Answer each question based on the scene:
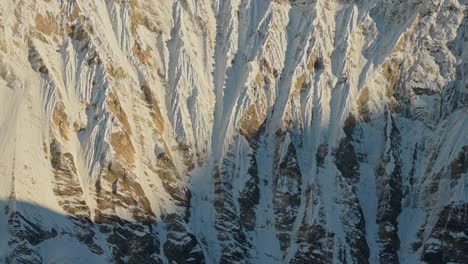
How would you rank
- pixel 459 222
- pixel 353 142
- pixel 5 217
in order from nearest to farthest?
pixel 5 217 → pixel 459 222 → pixel 353 142

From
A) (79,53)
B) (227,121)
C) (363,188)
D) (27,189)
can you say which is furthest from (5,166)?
(363,188)

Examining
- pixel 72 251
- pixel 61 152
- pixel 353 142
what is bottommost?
pixel 72 251

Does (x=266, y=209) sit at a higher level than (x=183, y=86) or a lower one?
lower

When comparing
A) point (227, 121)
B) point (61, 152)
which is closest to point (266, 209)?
point (227, 121)

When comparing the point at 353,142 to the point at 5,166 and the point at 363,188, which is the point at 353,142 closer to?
the point at 363,188

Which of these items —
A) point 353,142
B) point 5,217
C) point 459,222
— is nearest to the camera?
point 5,217

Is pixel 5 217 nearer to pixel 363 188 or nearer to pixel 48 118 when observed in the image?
pixel 48 118

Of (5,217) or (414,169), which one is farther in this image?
(414,169)
